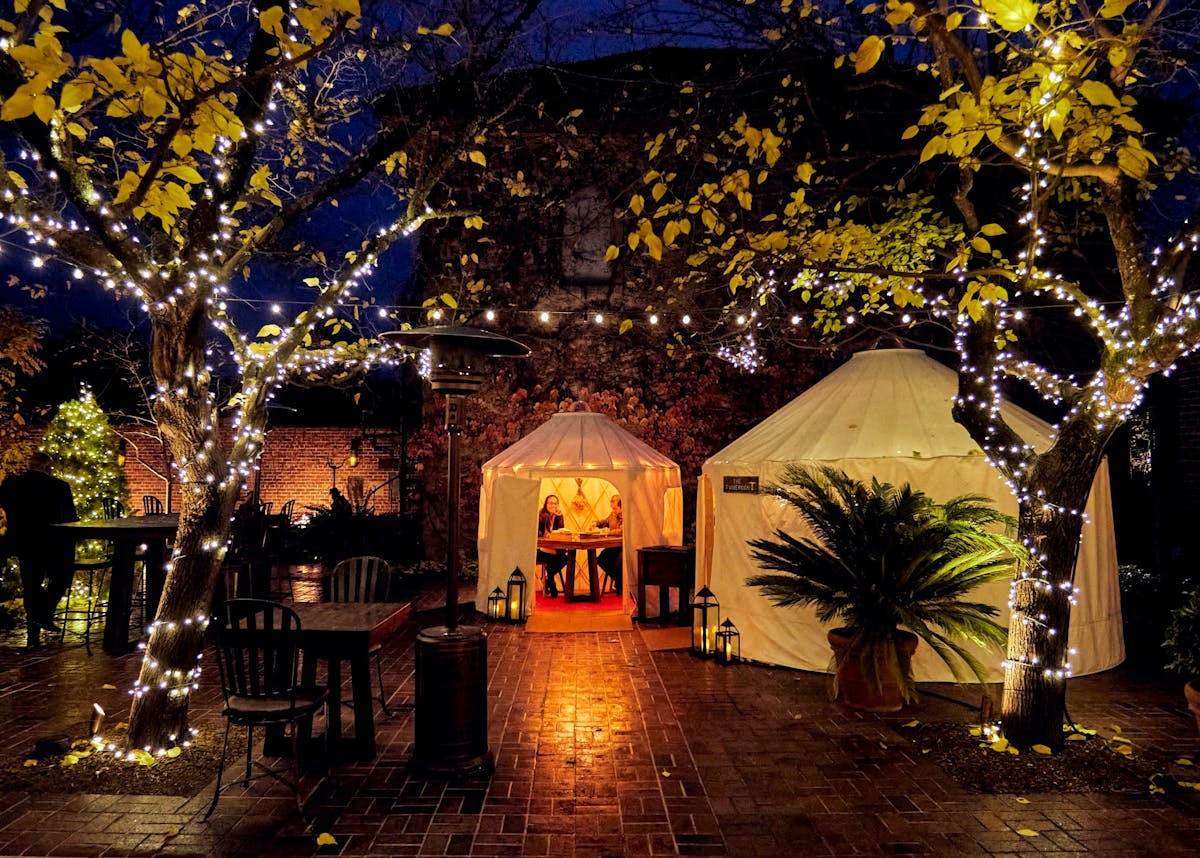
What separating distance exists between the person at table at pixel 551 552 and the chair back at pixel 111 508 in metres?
5.52

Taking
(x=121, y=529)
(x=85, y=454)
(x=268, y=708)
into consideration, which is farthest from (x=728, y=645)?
(x=85, y=454)

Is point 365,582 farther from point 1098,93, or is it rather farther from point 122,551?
point 1098,93

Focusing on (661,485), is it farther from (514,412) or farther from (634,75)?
(634,75)

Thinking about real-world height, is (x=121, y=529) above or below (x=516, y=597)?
above

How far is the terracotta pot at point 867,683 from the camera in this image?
576cm

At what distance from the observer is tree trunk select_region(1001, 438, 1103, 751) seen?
4.82 metres

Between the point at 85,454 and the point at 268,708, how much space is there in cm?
794

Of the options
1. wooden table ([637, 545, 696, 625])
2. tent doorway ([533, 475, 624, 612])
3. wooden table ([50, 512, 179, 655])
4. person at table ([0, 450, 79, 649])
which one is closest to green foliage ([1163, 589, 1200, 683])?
wooden table ([637, 545, 696, 625])

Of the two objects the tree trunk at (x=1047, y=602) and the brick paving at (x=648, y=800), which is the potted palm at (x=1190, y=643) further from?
the tree trunk at (x=1047, y=602)

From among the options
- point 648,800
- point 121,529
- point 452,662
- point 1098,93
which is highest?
point 1098,93

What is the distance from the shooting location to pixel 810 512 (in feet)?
20.7

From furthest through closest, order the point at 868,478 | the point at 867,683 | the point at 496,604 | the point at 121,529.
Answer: the point at 496,604, the point at 121,529, the point at 868,478, the point at 867,683

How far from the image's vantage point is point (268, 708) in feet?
13.5

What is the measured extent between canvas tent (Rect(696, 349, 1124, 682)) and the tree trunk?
186 centimetres
